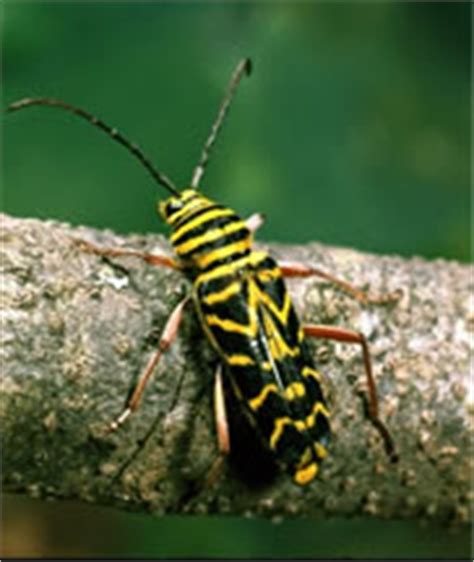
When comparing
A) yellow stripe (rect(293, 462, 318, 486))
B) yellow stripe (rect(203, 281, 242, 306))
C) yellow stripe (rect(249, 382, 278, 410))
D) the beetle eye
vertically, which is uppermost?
the beetle eye

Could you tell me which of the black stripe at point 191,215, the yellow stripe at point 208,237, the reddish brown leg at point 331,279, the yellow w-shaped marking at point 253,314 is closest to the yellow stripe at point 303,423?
the yellow w-shaped marking at point 253,314

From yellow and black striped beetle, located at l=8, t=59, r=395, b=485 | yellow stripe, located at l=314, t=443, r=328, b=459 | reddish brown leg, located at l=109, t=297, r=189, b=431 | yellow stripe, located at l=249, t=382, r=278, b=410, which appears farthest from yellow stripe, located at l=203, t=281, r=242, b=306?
yellow stripe, located at l=314, t=443, r=328, b=459

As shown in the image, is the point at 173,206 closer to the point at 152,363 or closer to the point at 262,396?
the point at 262,396

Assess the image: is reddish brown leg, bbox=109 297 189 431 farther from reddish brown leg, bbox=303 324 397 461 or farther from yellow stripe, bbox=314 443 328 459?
yellow stripe, bbox=314 443 328 459

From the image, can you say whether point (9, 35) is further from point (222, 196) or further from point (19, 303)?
point (19, 303)

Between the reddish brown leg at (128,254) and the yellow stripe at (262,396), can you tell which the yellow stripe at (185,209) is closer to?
the reddish brown leg at (128,254)

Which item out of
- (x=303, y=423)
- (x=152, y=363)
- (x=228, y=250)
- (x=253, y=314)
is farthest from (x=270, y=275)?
(x=152, y=363)

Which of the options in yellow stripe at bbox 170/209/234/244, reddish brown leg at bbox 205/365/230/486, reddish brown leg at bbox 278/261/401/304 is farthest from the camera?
yellow stripe at bbox 170/209/234/244
